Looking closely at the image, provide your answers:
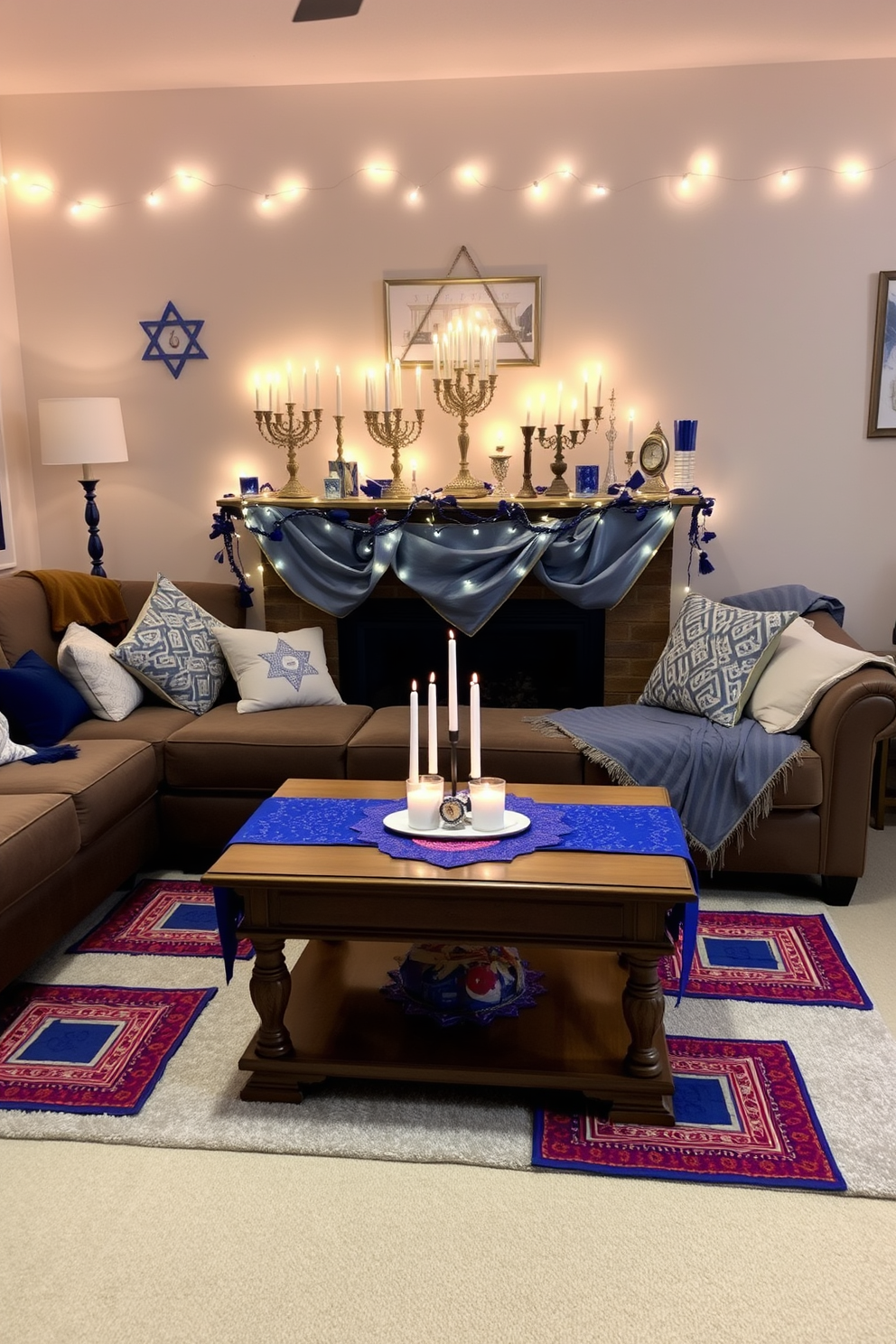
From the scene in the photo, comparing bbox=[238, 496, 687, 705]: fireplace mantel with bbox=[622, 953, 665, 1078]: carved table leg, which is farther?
bbox=[238, 496, 687, 705]: fireplace mantel

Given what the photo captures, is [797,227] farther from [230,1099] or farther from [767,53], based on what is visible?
[230,1099]

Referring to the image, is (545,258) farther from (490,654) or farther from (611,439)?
(490,654)

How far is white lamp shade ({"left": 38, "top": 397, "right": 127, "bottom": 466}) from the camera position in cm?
388

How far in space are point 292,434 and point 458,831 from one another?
7.50 ft

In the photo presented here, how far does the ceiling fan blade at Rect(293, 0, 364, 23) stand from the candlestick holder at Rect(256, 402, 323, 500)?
1577 mm

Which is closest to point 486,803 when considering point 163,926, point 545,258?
point 163,926

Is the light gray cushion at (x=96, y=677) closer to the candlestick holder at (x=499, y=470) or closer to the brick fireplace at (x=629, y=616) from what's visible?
the brick fireplace at (x=629, y=616)

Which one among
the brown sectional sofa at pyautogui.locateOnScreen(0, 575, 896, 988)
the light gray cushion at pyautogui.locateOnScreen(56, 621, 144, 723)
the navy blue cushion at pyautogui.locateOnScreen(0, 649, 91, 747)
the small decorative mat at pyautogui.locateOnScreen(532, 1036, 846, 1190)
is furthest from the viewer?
the light gray cushion at pyautogui.locateOnScreen(56, 621, 144, 723)

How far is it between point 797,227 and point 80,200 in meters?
2.81

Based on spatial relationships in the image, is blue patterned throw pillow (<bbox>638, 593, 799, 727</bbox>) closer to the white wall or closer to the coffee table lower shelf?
the white wall

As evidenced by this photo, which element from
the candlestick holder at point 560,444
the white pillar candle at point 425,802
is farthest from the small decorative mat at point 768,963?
the candlestick holder at point 560,444

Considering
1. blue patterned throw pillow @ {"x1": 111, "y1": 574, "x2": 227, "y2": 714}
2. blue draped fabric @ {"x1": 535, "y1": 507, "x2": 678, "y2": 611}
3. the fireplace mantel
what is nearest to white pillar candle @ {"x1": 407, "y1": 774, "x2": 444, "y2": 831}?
blue patterned throw pillow @ {"x1": 111, "y1": 574, "x2": 227, "y2": 714}

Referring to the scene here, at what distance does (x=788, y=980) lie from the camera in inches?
103

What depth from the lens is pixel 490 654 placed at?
422 centimetres
